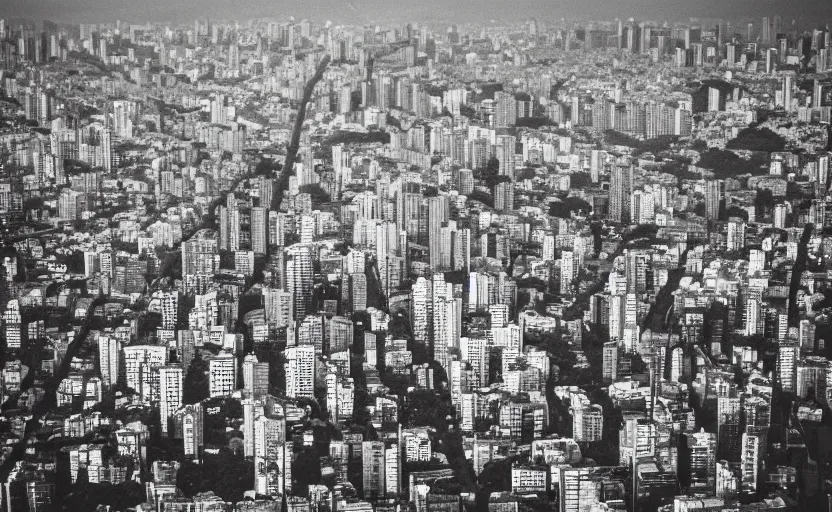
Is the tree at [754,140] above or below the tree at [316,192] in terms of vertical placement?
above

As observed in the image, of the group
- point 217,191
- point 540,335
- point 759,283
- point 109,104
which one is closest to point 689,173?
point 759,283

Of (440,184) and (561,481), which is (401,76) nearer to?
(440,184)

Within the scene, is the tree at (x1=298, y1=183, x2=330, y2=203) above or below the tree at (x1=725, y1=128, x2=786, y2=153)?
below

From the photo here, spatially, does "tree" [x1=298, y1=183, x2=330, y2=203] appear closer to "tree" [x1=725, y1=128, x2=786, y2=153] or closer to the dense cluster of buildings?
the dense cluster of buildings

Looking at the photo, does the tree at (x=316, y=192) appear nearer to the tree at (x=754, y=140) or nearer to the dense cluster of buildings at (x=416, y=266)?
the dense cluster of buildings at (x=416, y=266)

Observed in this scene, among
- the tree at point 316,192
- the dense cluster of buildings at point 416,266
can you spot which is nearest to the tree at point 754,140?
the dense cluster of buildings at point 416,266

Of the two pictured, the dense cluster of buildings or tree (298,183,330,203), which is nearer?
the dense cluster of buildings

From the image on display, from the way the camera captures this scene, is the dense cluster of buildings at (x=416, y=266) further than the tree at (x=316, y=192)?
No

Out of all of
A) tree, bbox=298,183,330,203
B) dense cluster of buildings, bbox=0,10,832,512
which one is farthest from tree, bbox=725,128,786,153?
tree, bbox=298,183,330,203

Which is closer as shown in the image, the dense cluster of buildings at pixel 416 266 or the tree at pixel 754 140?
the dense cluster of buildings at pixel 416 266
